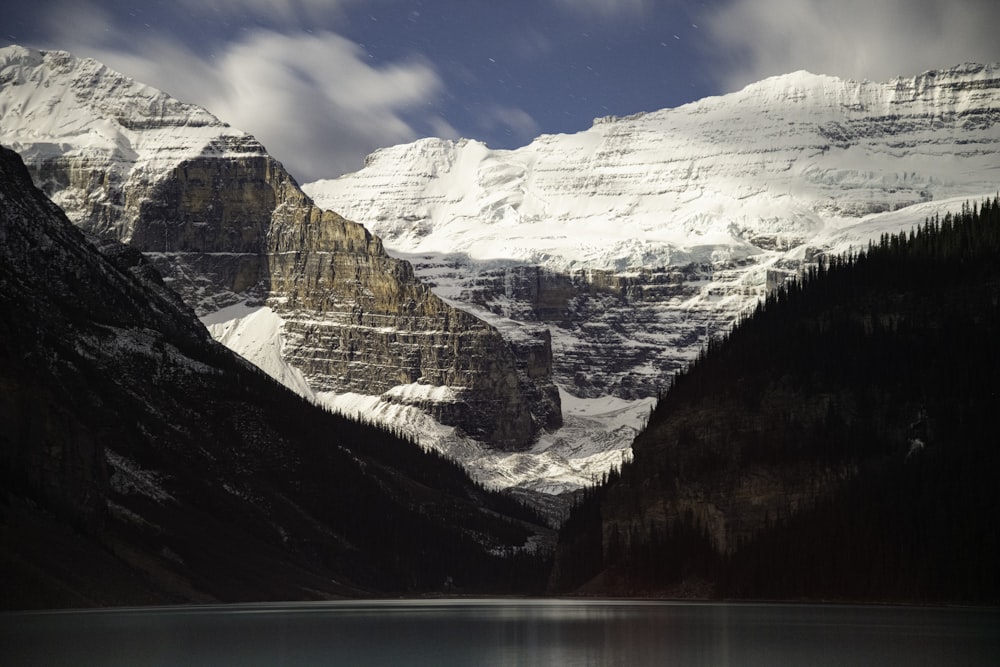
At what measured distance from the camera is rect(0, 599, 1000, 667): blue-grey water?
385 ft

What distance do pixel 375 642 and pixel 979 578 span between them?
71772 mm

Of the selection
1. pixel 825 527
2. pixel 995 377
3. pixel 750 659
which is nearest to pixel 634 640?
pixel 750 659

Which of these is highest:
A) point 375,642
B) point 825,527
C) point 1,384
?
point 1,384

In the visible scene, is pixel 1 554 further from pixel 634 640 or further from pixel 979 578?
pixel 979 578

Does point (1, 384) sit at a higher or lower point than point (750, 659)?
higher

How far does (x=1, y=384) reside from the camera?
18712 cm

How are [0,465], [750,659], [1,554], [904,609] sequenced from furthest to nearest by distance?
[0,465] < [904,609] < [1,554] < [750,659]

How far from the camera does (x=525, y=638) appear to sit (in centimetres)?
14438

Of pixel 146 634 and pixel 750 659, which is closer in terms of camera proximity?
pixel 750 659

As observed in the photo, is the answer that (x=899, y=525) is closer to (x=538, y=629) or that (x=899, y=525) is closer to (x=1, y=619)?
(x=538, y=629)

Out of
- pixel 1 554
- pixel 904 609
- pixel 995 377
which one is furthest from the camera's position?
pixel 995 377

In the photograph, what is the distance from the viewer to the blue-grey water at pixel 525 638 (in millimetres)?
117375

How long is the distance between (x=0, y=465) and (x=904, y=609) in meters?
97.6

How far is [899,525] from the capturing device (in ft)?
616
